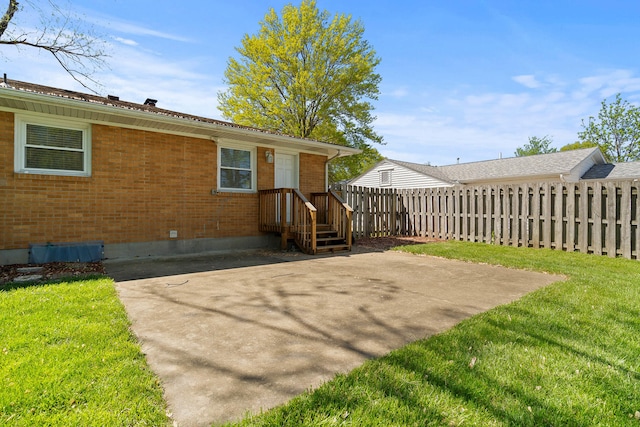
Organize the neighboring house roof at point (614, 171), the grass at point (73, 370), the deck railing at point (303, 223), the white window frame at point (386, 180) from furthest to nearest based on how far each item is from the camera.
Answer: the white window frame at point (386, 180)
the neighboring house roof at point (614, 171)
the deck railing at point (303, 223)
the grass at point (73, 370)

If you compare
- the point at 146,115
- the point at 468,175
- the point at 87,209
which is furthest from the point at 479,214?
the point at 468,175

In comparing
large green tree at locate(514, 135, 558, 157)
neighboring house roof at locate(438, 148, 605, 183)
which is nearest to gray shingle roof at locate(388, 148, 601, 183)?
neighboring house roof at locate(438, 148, 605, 183)

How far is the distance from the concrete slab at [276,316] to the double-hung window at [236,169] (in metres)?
2.84

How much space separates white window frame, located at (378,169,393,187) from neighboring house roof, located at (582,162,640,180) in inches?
459

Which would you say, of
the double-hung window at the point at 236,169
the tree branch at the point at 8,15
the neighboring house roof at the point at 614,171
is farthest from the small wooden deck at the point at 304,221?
the neighboring house roof at the point at 614,171

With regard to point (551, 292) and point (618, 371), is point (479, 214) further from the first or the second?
point (618, 371)

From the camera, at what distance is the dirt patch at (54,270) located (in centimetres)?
496

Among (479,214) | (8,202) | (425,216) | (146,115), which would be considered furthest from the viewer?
(425,216)

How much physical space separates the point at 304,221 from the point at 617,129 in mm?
39990

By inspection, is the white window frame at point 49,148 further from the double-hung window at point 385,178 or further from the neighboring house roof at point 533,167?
the neighboring house roof at point 533,167

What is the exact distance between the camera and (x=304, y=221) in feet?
27.0

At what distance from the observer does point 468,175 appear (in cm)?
2195

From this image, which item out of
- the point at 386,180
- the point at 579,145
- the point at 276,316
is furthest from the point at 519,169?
the point at 579,145

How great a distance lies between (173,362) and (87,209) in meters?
Answer: 5.80
